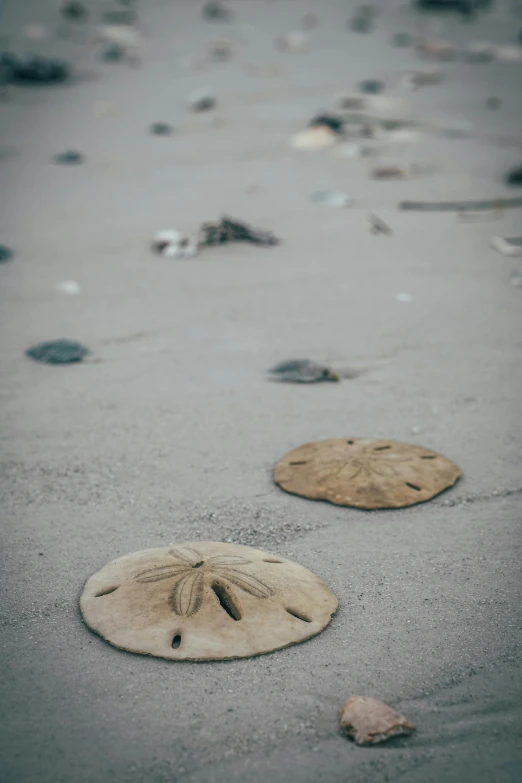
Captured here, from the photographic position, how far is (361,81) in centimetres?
902

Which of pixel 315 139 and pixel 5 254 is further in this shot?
pixel 315 139

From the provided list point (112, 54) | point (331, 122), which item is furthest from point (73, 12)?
point (331, 122)

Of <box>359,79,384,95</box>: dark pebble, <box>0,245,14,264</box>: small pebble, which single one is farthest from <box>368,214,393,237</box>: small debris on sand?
<box>359,79,384,95</box>: dark pebble

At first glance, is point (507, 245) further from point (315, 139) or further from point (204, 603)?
point (204, 603)

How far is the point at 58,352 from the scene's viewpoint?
3516 millimetres

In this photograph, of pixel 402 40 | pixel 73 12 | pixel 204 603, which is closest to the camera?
pixel 204 603

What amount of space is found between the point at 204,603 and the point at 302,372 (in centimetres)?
162

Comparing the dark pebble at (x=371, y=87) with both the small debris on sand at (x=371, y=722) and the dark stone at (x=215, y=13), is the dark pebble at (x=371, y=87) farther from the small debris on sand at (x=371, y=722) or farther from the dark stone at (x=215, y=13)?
the small debris on sand at (x=371, y=722)

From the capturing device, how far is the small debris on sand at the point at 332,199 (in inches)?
222

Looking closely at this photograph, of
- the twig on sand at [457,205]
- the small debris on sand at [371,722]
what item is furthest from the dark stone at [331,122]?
the small debris on sand at [371,722]

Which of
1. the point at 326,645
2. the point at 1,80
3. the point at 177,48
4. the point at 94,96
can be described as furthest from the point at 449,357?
the point at 177,48

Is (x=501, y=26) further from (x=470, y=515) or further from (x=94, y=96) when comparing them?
(x=470, y=515)

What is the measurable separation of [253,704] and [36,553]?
3.01ft

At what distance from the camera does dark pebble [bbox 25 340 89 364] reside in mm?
3465
